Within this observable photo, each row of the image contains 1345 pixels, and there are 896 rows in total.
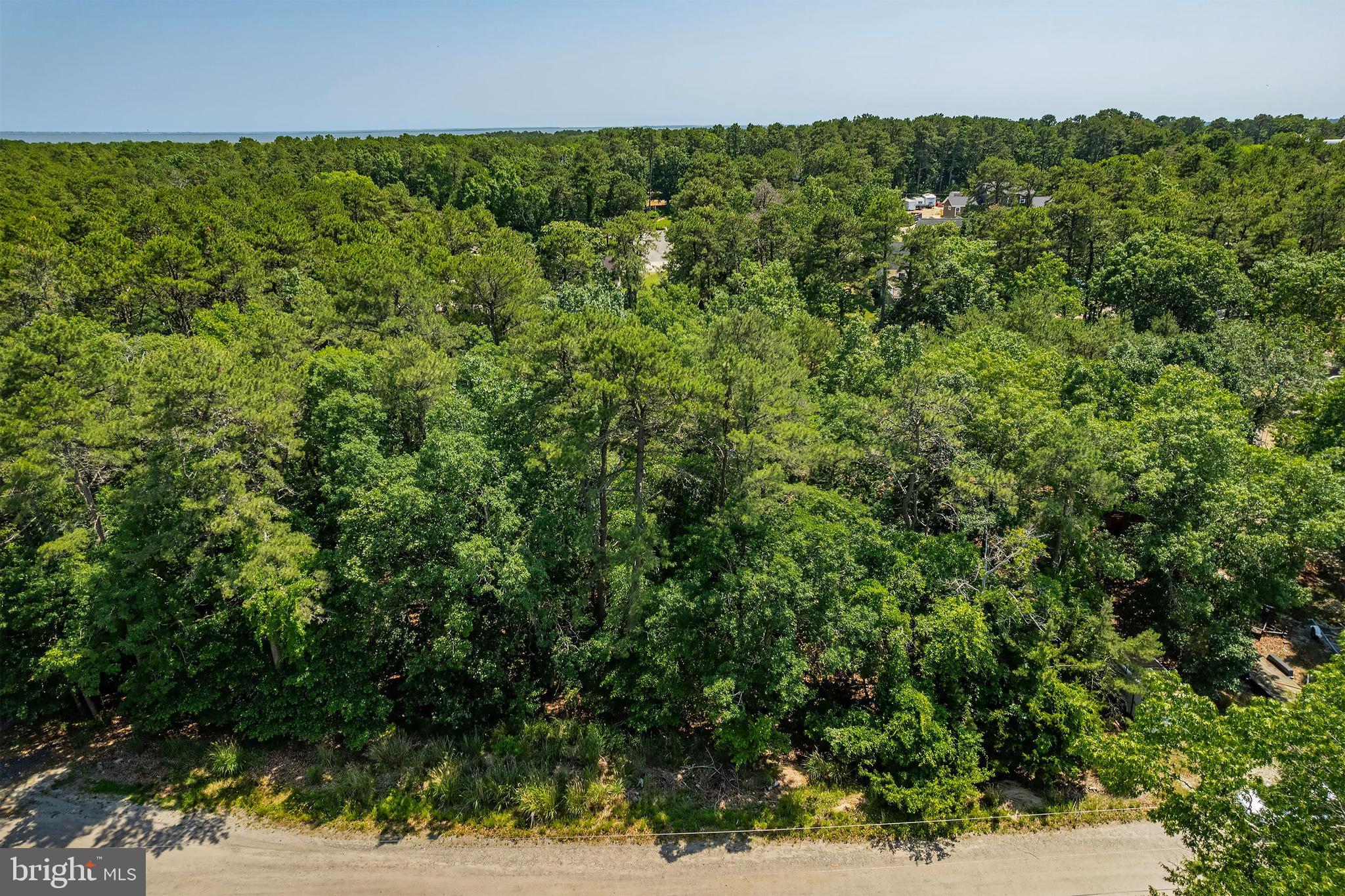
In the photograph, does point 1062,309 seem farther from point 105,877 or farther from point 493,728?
point 105,877

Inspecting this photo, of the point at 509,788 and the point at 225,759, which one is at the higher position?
the point at 225,759

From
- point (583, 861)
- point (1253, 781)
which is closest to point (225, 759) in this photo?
point (583, 861)

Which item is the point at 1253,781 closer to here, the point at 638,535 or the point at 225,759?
the point at 638,535

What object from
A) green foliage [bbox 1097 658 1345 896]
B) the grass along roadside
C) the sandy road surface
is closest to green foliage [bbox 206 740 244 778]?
the grass along roadside

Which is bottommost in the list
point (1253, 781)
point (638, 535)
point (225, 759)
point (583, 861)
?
point (583, 861)

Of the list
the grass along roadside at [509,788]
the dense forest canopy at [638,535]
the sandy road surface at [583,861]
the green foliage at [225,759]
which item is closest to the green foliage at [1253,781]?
the dense forest canopy at [638,535]

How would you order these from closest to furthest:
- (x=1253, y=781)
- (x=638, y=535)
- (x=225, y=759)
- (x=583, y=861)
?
(x=1253, y=781), (x=583, y=861), (x=638, y=535), (x=225, y=759)

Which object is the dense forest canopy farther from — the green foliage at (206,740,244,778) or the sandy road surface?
the sandy road surface

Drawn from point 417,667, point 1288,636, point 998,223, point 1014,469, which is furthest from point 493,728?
point 998,223
